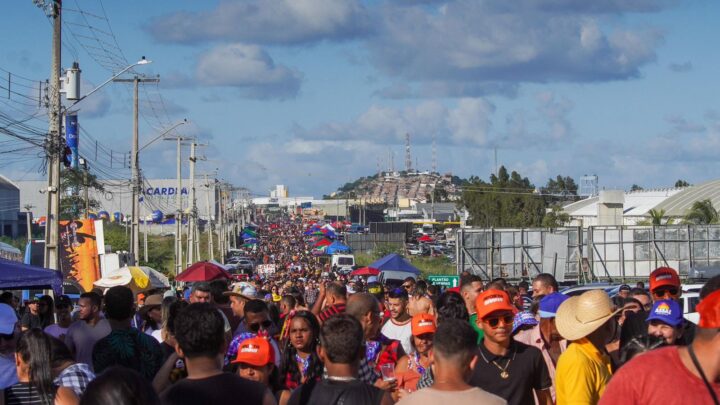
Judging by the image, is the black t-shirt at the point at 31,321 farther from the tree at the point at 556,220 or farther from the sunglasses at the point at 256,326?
the tree at the point at 556,220

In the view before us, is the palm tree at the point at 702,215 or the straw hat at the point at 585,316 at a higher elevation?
the palm tree at the point at 702,215

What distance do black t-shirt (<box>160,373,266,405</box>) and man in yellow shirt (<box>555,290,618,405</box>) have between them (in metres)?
1.85

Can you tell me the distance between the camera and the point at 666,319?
25.4 ft

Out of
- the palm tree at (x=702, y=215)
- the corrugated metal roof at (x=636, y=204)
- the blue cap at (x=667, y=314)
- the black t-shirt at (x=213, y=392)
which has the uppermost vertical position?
the corrugated metal roof at (x=636, y=204)

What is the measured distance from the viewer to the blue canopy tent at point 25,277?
15.7 meters

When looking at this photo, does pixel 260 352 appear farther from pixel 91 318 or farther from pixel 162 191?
pixel 162 191

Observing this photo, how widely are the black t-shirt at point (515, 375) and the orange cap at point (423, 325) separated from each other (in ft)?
3.43

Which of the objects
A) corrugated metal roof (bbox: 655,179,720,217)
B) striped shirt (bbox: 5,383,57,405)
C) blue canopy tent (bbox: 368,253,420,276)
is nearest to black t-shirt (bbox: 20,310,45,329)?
striped shirt (bbox: 5,383,57,405)

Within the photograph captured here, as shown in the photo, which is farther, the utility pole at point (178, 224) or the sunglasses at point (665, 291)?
the utility pole at point (178, 224)

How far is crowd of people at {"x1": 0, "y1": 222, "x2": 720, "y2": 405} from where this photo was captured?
162 inches

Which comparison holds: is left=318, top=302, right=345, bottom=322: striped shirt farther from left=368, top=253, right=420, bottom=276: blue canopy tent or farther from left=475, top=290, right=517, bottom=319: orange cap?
left=368, top=253, right=420, bottom=276: blue canopy tent

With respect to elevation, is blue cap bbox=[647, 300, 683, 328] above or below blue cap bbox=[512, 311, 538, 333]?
above

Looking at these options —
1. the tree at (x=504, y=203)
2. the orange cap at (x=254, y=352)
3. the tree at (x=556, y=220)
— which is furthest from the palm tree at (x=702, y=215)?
the orange cap at (x=254, y=352)

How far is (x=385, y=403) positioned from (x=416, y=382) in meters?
1.69
